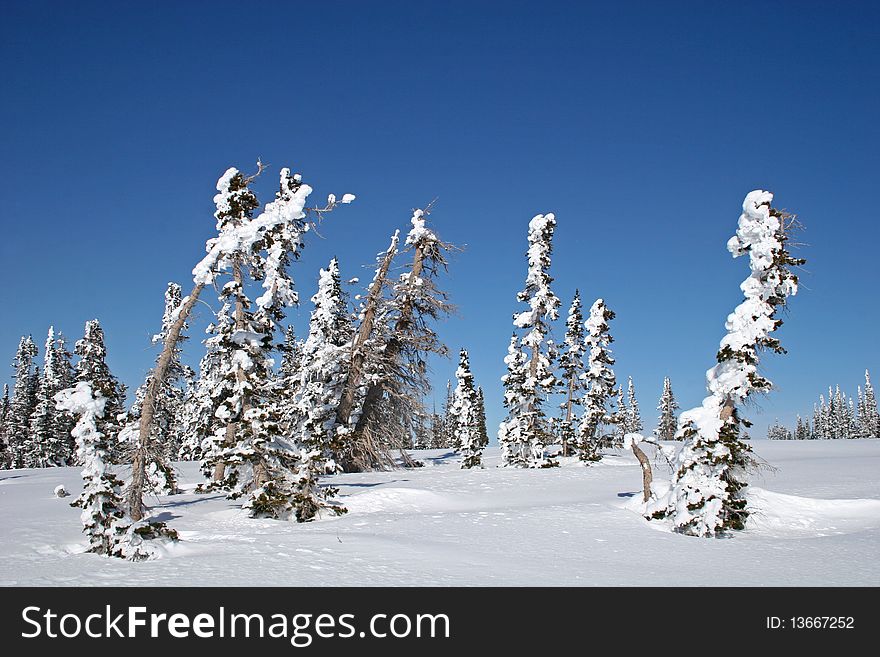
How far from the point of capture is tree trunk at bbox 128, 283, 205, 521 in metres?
12.0

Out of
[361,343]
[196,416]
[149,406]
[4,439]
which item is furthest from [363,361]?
[4,439]

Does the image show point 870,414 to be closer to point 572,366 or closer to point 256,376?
point 572,366

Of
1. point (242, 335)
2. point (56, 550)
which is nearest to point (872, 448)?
point (242, 335)

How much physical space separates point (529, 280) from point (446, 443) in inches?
2797

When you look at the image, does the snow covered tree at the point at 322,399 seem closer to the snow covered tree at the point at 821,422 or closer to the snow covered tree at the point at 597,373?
the snow covered tree at the point at 597,373

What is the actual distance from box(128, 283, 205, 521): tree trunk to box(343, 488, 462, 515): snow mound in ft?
21.3

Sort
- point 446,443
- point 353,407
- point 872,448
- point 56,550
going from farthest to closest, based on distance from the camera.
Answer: point 446,443, point 872,448, point 353,407, point 56,550

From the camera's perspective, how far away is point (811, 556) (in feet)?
39.8

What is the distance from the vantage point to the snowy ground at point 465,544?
9680mm

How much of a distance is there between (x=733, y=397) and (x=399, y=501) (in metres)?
10.4

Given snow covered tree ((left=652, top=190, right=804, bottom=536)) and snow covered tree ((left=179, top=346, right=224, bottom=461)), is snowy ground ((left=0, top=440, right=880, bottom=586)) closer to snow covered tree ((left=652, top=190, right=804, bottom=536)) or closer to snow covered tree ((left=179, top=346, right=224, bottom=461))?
snow covered tree ((left=652, top=190, right=804, bottom=536))

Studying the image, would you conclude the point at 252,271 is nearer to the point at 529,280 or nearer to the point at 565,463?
the point at 529,280

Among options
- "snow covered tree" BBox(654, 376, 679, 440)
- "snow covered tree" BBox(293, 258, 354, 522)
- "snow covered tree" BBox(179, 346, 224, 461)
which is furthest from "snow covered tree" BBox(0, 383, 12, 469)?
"snow covered tree" BBox(654, 376, 679, 440)

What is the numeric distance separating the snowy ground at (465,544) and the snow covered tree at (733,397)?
0.69m
